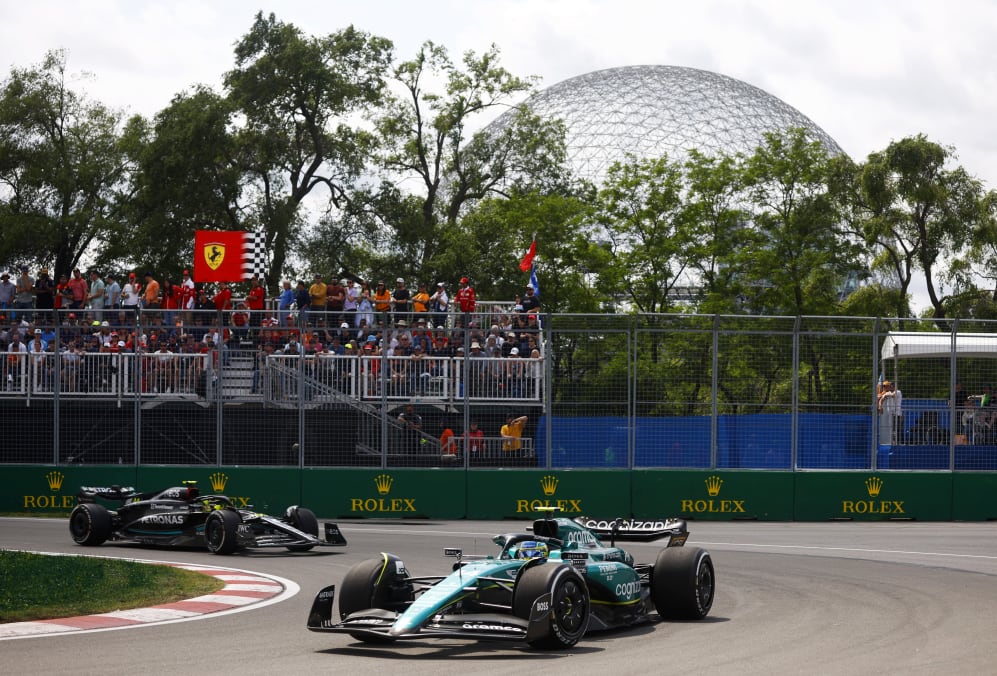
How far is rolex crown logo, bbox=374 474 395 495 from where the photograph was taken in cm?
2555

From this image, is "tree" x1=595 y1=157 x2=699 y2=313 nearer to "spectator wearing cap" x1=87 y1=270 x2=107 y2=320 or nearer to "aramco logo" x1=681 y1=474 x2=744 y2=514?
"spectator wearing cap" x1=87 y1=270 x2=107 y2=320

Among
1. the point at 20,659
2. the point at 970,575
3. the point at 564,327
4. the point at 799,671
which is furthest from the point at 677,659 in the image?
the point at 564,327

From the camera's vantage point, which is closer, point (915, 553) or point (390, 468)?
point (915, 553)

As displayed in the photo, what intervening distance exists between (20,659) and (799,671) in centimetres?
575

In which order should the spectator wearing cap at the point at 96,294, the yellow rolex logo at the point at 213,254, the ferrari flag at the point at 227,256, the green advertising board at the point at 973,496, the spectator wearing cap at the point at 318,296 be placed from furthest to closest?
the yellow rolex logo at the point at 213,254 → the ferrari flag at the point at 227,256 → the spectator wearing cap at the point at 96,294 → the spectator wearing cap at the point at 318,296 → the green advertising board at the point at 973,496

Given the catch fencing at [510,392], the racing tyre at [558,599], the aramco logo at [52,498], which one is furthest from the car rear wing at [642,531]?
the aramco logo at [52,498]

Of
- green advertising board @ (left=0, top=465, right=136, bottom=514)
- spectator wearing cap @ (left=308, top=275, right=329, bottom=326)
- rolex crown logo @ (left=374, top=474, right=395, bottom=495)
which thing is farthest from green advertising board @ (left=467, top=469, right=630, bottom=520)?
green advertising board @ (left=0, top=465, right=136, bottom=514)

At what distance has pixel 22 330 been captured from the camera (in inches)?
1024

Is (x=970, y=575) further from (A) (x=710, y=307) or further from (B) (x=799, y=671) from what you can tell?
(A) (x=710, y=307)

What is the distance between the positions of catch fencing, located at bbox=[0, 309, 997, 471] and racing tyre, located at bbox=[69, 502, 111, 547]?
604 centimetres

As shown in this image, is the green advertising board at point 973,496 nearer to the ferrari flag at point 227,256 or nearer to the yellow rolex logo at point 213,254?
the ferrari flag at point 227,256

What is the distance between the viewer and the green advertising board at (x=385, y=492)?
25.5 m

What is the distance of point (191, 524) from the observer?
1877 cm

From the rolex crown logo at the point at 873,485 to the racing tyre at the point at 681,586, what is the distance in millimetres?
14307
